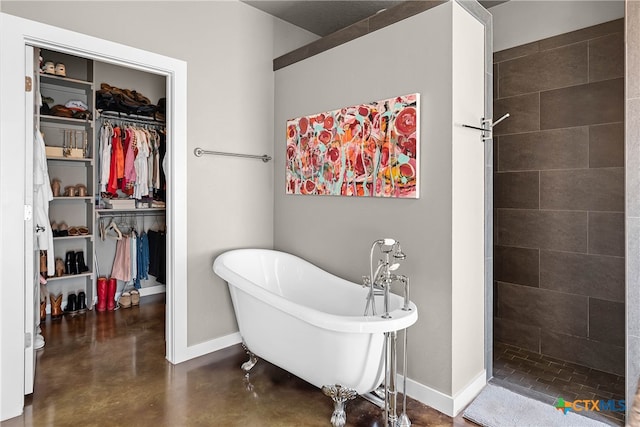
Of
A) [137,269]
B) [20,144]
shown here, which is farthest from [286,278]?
[137,269]

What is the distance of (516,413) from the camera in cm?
215

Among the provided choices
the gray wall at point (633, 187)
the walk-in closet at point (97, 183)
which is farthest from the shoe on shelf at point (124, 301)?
the gray wall at point (633, 187)

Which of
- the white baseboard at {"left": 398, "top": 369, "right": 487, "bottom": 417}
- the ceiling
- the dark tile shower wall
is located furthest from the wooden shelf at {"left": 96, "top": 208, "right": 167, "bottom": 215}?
the dark tile shower wall

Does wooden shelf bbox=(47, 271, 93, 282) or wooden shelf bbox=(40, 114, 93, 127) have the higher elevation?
wooden shelf bbox=(40, 114, 93, 127)

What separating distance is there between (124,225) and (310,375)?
3.11 metres

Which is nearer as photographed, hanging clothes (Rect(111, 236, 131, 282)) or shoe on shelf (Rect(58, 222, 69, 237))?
shoe on shelf (Rect(58, 222, 69, 237))

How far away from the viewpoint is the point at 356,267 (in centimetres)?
271

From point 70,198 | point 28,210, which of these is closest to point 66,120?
point 70,198

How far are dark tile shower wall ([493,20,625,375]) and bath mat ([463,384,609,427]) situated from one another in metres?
0.77

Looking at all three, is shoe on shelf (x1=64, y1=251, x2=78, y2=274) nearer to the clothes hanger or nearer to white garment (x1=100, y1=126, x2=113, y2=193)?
the clothes hanger

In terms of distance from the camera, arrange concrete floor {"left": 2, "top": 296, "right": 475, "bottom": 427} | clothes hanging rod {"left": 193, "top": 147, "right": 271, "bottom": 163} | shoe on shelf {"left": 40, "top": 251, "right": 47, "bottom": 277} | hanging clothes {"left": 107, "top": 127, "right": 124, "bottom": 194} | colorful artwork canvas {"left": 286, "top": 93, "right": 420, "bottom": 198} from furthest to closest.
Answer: hanging clothes {"left": 107, "top": 127, "right": 124, "bottom": 194}, shoe on shelf {"left": 40, "top": 251, "right": 47, "bottom": 277}, clothes hanging rod {"left": 193, "top": 147, "right": 271, "bottom": 163}, colorful artwork canvas {"left": 286, "top": 93, "right": 420, "bottom": 198}, concrete floor {"left": 2, "top": 296, "right": 475, "bottom": 427}

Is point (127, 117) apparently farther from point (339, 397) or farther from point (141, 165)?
point (339, 397)

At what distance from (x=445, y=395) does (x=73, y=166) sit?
3838mm

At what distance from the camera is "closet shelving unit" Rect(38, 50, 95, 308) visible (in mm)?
Answer: 3795
